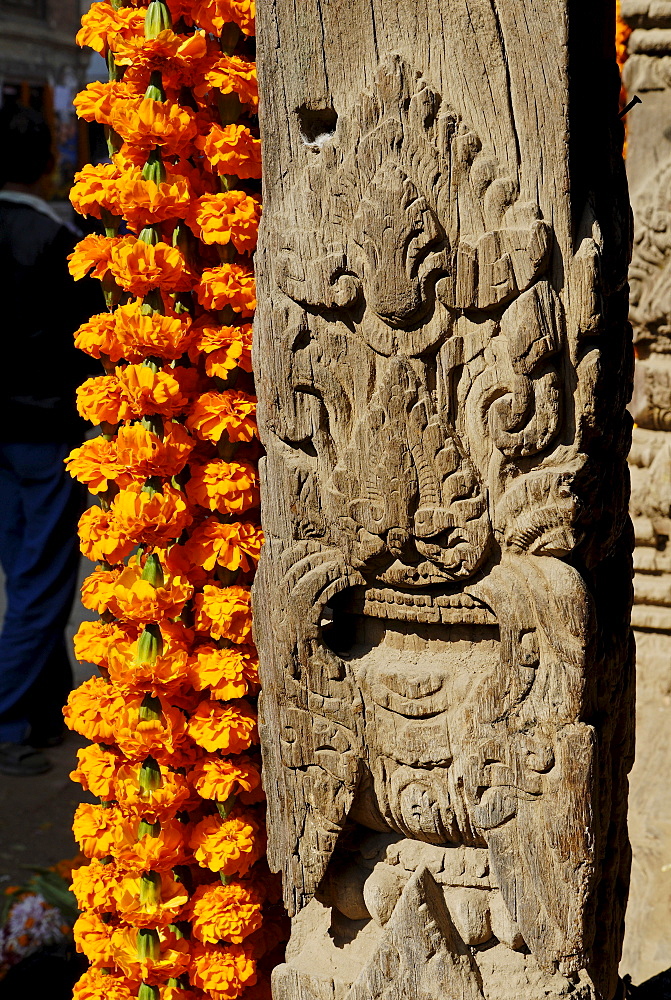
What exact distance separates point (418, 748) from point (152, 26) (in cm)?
148

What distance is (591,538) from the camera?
67.2 inches

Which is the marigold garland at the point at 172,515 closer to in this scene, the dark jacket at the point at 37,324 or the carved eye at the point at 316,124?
the carved eye at the point at 316,124

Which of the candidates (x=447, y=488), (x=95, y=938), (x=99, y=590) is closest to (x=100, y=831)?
(x=95, y=938)

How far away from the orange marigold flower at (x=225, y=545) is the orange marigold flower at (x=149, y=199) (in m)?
0.63

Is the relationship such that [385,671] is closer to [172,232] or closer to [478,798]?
[478,798]

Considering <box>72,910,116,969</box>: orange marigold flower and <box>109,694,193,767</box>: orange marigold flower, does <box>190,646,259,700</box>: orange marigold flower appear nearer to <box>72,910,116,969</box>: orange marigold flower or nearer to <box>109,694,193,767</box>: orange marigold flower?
<box>109,694,193,767</box>: orange marigold flower

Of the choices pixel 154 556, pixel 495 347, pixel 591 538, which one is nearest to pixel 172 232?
pixel 154 556

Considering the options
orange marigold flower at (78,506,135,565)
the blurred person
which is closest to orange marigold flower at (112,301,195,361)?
orange marigold flower at (78,506,135,565)

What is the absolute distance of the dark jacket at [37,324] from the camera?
4316mm

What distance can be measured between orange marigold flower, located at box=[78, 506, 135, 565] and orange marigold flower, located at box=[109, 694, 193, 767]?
0.97 feet

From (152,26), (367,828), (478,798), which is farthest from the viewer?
(152,26)

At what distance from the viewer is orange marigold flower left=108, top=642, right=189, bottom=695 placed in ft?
7.39

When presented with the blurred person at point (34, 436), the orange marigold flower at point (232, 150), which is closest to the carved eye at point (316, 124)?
the orange marigold flower at point (232, 150)

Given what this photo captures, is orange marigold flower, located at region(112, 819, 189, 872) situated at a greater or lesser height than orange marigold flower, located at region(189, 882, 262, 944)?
greater
